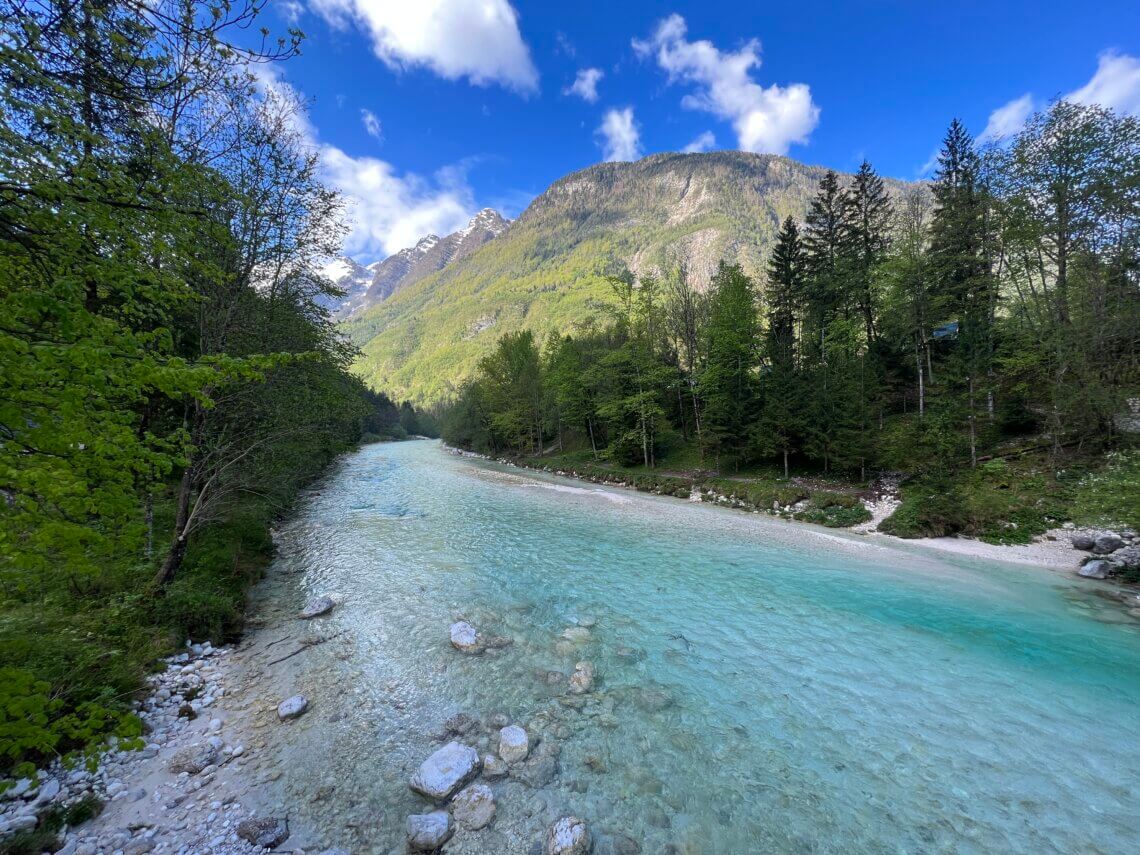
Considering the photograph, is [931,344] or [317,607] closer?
[317,607]

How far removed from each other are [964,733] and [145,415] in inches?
667

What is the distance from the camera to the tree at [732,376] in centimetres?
2862

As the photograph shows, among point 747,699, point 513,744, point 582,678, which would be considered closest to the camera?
point 513,744

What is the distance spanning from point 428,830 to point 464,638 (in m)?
4.08

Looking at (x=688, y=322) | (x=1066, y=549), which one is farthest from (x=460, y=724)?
(x=688, y=322)

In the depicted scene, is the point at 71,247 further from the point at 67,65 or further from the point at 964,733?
the point at 964,733

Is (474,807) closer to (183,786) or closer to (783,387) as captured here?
(183,786)

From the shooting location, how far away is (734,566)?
13.4m

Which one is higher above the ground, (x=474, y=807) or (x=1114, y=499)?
(x=1114, y=499)

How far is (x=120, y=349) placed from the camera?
3213 mm

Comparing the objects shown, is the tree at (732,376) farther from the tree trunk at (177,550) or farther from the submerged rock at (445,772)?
the tree trunk at (177,550)

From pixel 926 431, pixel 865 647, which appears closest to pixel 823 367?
pixel 926 431

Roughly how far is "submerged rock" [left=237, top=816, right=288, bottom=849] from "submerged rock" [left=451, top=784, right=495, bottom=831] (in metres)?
1.81

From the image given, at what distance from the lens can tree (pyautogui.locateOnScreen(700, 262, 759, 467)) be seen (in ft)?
93.9
